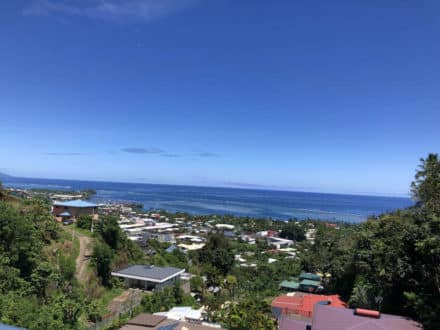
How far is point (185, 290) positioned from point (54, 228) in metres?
9.20

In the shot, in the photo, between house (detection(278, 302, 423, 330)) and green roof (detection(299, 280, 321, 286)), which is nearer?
house (detection(278, 302, 423, 330))

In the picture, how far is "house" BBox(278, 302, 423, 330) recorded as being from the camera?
9086mm

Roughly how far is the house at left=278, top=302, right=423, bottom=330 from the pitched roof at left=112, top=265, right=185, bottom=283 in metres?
10.6

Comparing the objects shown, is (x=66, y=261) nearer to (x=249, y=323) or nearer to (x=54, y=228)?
(x=54, y=228)

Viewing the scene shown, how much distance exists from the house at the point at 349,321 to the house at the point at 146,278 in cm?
1045

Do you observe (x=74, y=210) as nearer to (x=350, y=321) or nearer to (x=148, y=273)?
(x=148, y=273)

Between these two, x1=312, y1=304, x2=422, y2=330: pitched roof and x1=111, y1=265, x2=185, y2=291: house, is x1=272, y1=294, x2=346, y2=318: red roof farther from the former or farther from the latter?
x1=111, y1=265, x2=185, y2=291: house

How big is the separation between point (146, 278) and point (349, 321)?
13.0m

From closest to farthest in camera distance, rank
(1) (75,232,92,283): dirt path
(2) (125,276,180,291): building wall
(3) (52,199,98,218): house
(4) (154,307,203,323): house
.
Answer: (4) (154,307,203,323): house → (1) (75,232,92,283): dirt path → (2) (125,276,180,291): building wall → (3) (52,199,98,218): house

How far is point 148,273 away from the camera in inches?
776

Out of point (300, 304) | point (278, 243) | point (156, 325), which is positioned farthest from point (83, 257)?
point (278, 243)

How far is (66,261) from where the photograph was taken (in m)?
17.2

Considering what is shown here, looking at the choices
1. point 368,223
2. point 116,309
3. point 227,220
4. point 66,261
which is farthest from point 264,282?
point 227,220

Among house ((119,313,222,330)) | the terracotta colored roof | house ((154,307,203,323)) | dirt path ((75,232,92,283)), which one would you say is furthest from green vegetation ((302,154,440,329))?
dirt path ((75,232,92,283))
